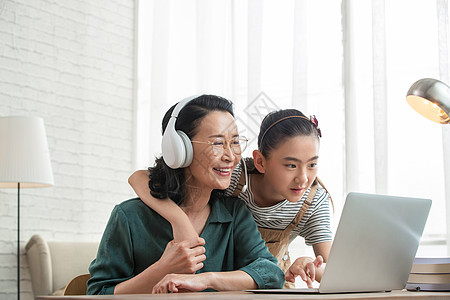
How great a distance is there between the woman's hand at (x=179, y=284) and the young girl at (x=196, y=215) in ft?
0.44

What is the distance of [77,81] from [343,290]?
9.45 feet

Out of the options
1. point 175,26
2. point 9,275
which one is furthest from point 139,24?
point 9,275

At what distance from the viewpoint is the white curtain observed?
2.45 m

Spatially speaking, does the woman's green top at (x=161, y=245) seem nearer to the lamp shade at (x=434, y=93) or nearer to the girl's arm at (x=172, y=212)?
the girl's arm at (x=172, y=212)

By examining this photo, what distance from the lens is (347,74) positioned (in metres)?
2.69

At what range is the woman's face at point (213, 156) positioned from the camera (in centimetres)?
136

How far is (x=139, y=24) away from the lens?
12.6 ft

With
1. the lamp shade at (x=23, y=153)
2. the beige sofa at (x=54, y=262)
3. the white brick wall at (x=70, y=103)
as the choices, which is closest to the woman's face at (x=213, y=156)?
the lamp shade at (x=23, y=153)

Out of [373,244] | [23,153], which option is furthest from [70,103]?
[373,244]

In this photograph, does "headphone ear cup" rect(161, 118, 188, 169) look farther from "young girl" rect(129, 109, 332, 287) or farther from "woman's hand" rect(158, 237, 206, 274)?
"woman's hand" rect(158, 237, 206, 274)

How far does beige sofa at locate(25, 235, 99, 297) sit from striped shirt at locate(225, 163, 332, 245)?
1.66 m

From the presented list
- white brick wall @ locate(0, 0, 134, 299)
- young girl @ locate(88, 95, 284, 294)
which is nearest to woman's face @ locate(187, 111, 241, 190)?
young girl @ locate(88, 95, 284, 294)

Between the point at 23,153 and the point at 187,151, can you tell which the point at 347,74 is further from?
the point at 23,153

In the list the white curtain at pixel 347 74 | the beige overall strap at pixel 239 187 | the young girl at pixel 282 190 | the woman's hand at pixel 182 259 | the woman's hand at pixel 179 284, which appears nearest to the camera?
the woman's hand at pixel 179 284
